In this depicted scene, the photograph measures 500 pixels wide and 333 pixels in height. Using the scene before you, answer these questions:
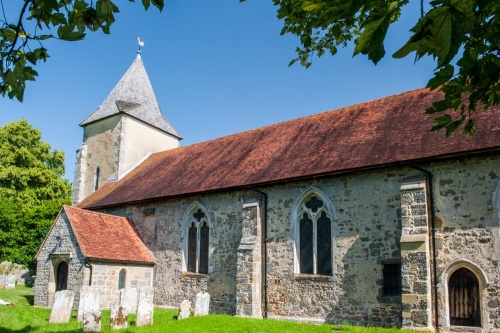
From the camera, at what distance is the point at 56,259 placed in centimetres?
1778

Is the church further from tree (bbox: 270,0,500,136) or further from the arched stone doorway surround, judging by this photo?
tree (bbox: 270,0,500,136)

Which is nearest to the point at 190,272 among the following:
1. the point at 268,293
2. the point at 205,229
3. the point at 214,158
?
the point at 205,229

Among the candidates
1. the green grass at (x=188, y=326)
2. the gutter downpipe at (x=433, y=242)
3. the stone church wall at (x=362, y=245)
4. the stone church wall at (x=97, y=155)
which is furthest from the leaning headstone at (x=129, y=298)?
the stone church wall at (x=97, y=155)

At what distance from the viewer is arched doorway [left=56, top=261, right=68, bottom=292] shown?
17.7 meters

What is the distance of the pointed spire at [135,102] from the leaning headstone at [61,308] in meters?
13.9

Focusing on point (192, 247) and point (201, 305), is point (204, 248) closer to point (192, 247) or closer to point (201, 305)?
point (192, 247)

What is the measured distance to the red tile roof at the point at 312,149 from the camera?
43.7 feet

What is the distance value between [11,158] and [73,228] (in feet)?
85.2

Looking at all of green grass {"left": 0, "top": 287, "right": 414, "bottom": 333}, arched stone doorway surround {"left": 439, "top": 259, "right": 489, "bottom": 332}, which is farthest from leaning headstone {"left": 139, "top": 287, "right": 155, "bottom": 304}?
arched stone doorway surround {"left": 439, "top": 259, "right": 489, "bottom": 332}

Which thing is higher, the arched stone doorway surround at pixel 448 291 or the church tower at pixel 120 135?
the church tower at pixel 120 135

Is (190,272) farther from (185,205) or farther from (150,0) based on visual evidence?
(150,0)

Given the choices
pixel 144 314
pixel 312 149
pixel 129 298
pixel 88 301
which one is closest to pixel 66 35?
pixel 144 314

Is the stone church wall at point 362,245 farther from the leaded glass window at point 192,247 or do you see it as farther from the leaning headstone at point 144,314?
the leaning headstone at point 144,314

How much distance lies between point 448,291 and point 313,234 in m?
4.45
